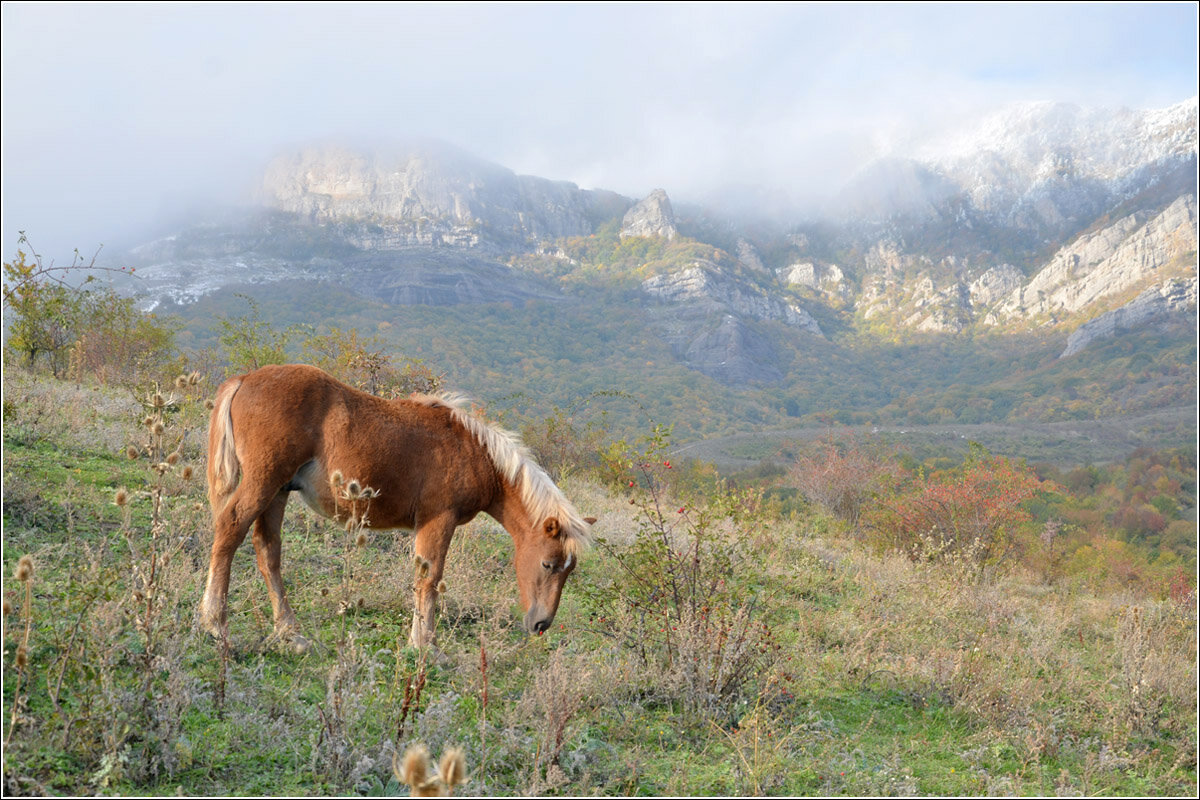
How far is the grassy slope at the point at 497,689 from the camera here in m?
3.14

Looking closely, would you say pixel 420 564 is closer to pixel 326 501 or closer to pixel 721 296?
pixel 326 501

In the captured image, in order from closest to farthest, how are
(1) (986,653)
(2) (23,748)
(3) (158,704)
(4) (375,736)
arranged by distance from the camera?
(2) (23,748)
(3) (158,704)
(4) (375,736)
(1) (986,653)

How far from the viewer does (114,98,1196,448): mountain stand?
102 m

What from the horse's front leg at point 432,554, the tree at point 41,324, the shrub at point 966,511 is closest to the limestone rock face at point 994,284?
the shrub at point 966,511

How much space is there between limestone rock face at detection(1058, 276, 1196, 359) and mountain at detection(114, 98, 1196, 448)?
314 millimetres

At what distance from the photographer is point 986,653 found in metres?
5.82

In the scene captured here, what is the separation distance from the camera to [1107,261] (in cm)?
13012

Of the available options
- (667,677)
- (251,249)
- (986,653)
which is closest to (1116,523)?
(986,653)

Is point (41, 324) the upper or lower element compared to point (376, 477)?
upper

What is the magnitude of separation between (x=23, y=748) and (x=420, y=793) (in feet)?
8.48

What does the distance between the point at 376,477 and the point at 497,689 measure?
153 cm

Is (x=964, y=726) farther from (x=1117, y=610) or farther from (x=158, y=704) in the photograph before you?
(x=1117, y=610)

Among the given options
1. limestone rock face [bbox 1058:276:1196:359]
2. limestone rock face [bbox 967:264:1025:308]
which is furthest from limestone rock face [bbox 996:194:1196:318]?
limestone rock face [bbox 1058:276:1196:359]

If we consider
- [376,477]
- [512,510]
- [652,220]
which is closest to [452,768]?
[376,477]
